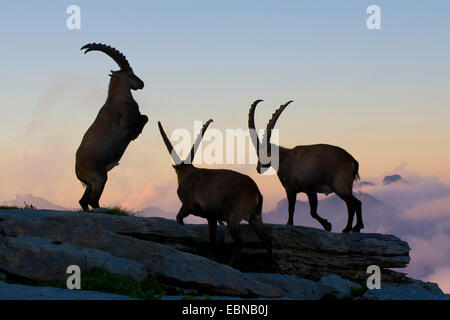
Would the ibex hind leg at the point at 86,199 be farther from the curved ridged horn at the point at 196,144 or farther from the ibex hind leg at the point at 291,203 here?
the ibex hind leg at the point at 291,203

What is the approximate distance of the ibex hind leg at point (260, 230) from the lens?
532 inches

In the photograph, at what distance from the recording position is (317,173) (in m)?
15.4

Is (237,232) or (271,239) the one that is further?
(271,239)

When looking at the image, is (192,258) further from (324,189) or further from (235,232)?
(324,189)

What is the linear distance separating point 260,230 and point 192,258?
264cm

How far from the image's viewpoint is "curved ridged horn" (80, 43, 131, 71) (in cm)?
1709

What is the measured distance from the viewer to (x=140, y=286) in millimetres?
10234

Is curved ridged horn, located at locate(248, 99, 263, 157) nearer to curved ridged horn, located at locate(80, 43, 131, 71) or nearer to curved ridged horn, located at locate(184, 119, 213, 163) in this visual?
curved ridged horn, located at locate(184, 119, 213, 163)

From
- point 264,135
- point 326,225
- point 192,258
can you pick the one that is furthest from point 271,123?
point 192,258

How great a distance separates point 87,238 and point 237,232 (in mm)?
3020
